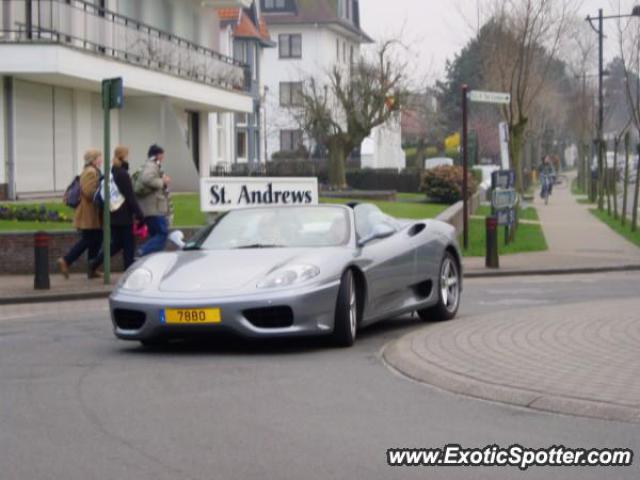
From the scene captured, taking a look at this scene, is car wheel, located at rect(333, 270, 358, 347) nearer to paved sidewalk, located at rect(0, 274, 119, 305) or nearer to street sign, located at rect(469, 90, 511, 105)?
paved sidewalk, located at rect(0, 274, 119, 305)

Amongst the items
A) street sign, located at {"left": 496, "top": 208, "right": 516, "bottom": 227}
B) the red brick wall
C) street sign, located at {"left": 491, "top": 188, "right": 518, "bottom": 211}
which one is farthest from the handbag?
street sign, located at {"left": 496, "top": 208, "right": 516, "bottom": 227}

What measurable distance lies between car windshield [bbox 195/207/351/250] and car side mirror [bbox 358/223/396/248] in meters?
0.16

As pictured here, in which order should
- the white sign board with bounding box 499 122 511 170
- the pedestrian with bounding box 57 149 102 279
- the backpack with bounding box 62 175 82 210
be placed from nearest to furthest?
1. the pedestrian with bounding box 57 149 102 279
2. the backpack with bounding box 62 175 82 210
3. the white sign board with bounding box 499 122 511 170

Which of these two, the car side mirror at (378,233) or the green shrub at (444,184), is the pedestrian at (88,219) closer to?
the car side mirror at (378,233)

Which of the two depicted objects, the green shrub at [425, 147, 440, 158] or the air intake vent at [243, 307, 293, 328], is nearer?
the air intake vent at [243, 307, 293, 328]

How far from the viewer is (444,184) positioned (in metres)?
47.1

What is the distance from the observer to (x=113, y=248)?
1897 centimetres

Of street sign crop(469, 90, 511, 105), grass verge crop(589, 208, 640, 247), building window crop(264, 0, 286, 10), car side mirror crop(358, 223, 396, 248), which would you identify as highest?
building window crop(264, 0, 286, 10)

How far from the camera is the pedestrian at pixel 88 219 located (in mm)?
18484

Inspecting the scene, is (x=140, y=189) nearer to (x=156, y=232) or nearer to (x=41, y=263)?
(x=156, y=232)

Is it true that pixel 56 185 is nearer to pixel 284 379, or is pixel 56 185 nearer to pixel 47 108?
pixel 47 108

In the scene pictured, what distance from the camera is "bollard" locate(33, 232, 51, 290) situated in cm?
1750

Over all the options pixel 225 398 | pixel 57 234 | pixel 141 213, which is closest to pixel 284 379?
pixel 225 398

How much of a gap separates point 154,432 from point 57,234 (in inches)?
526
